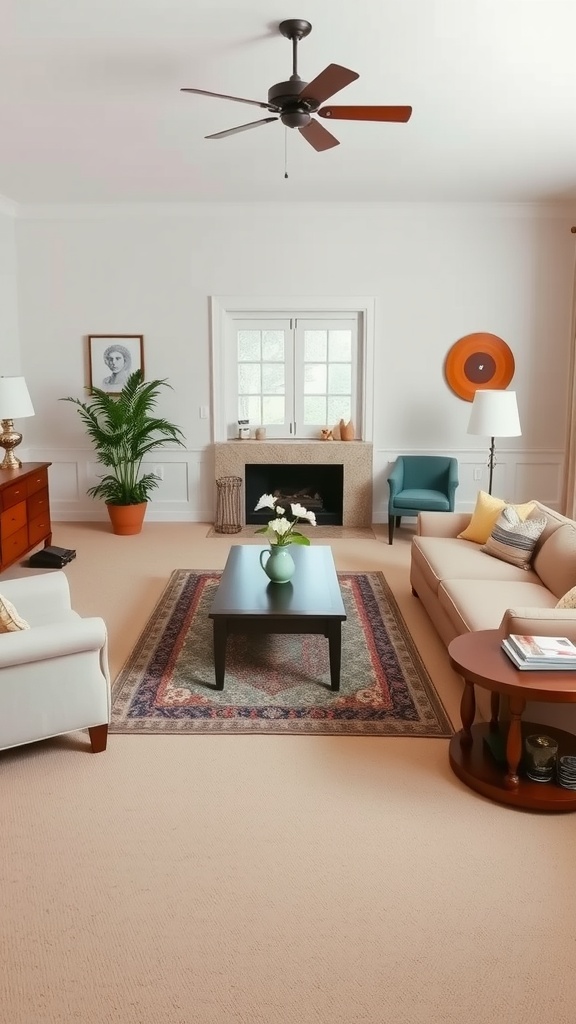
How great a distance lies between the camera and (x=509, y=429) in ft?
Result: 21.2

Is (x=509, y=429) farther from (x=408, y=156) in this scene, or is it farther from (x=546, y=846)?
(x=546, y=846)

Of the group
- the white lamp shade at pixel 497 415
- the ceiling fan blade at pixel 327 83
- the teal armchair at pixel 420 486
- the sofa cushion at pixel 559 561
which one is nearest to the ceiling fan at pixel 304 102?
the ceiling fan blade at pixel 327 83

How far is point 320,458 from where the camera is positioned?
765 cm

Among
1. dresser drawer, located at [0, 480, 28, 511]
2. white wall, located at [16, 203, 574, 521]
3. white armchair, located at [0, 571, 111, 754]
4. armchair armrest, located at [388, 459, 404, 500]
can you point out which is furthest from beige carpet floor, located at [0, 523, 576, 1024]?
white wall, located at [16, 203, 574, 521]

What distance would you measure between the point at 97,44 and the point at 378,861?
364cm

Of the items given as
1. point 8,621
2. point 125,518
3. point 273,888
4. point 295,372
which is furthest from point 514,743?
point 295,372

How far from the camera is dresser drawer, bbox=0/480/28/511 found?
19.0 feet

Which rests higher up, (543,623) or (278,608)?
(543,623)

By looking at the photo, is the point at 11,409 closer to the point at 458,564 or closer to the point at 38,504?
the point at 38,504

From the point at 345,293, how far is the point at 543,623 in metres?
4.98

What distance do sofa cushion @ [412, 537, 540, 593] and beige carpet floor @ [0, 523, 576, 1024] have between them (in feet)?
4.87

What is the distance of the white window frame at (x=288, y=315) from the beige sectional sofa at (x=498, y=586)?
2508mm

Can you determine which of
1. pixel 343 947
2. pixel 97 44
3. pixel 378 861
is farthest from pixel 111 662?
pixel 97 44

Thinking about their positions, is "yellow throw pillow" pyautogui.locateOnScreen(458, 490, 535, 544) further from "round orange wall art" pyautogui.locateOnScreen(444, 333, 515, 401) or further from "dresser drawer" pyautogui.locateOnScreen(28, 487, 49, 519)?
"dresser drawer" pyautogui.locateOnScreen(28, 487, 49, 519)
